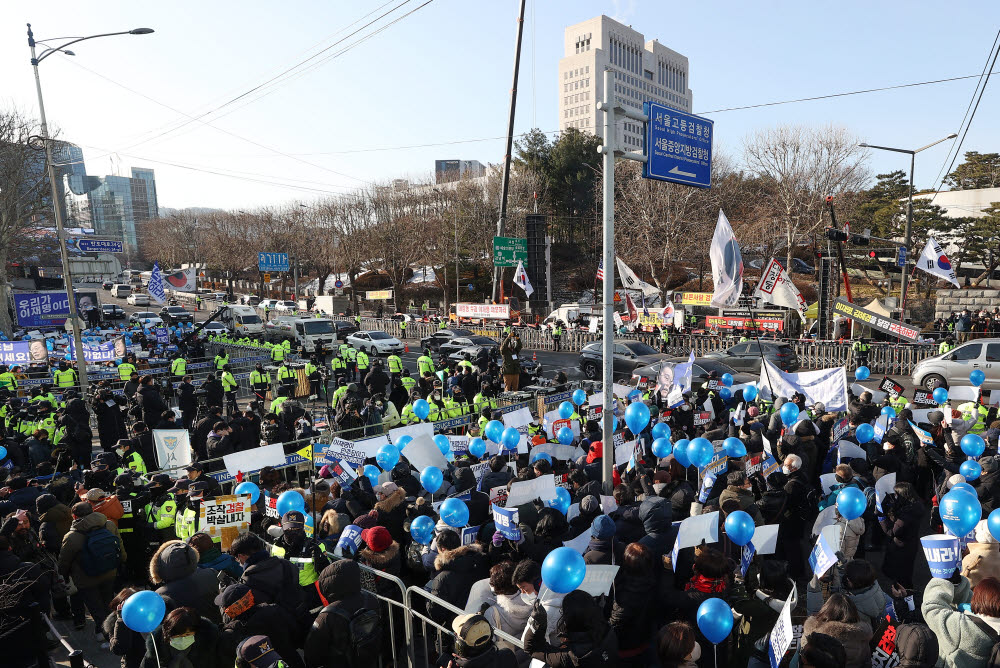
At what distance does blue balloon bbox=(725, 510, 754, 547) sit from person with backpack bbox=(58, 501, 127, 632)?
5602 mm

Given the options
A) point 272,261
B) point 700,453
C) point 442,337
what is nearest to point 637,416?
point 700,453

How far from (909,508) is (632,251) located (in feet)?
125

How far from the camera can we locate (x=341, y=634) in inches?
156

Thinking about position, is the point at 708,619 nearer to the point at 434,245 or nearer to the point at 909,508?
the point at 909,508

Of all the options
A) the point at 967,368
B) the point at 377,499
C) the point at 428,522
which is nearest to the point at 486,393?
the point at 377,499

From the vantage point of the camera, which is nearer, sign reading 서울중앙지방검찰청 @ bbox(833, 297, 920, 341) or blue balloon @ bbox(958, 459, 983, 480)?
blue balloon @ bbox(958, 459, 983, 480)

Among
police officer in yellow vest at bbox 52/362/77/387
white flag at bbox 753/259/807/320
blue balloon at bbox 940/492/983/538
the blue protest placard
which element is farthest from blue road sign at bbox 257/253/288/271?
blue balloon at bbox 940/492/983/538

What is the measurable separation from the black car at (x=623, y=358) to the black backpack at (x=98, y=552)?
16.1 metres

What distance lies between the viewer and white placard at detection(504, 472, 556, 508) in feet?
18.8

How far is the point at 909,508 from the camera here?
223 inches

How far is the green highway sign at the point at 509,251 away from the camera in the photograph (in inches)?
1120

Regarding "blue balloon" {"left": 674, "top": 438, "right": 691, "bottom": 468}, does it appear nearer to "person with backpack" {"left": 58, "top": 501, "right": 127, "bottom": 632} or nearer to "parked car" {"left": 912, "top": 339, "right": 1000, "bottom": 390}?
"person with backpack" {"left": 58, "top": 501, "right": 127, "bottom": 632}

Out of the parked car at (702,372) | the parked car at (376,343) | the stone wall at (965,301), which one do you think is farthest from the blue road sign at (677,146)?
the stone wall at (965,301)

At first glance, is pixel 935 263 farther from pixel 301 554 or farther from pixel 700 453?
pixel 301 554
